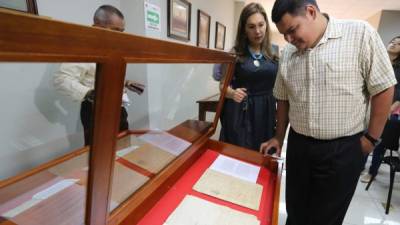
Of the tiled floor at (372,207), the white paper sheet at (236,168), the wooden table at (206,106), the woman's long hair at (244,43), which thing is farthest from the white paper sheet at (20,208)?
the tiled floor at (372,207)

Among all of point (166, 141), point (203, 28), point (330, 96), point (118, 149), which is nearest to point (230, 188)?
point (166, 141)

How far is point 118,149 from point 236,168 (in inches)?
22.3

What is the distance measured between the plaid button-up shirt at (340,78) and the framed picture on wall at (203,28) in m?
2.28

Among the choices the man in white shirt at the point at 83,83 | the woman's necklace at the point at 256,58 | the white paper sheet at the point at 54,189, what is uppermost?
the woman's necklace at the point at 256,58

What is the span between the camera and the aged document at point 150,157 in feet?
2.60

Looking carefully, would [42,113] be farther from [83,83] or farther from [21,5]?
[21,5]

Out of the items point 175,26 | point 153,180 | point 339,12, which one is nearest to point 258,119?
point 153,180

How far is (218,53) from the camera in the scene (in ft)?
3.30

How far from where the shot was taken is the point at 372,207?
207 cm

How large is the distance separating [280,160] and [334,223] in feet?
1.35

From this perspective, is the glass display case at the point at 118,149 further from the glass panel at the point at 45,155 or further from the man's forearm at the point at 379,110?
the man's forearm at the point at 379,110

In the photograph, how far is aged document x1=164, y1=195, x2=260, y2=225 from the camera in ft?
2.22

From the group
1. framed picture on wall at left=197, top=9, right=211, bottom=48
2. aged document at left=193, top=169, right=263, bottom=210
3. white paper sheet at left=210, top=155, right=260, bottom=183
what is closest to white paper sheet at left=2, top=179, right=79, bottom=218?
aged document at left=193, top=169, right=263, bottom=210

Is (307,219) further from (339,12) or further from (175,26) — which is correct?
(339,12)
